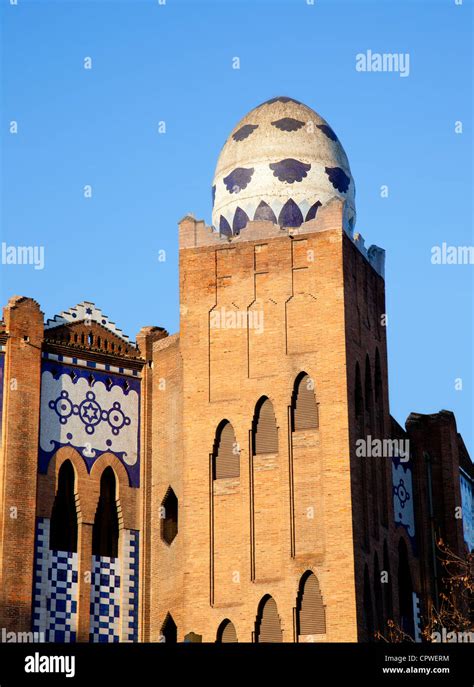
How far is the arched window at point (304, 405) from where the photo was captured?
29516 millimetres

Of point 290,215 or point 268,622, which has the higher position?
point 290,215

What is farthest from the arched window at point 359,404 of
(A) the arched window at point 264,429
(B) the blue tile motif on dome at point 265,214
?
(B) the blue tile motif on dome at point 265,214

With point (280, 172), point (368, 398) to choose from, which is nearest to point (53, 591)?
point (368, 398)

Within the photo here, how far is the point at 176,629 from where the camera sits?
29.8 m

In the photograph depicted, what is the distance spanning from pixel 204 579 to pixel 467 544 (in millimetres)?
9179

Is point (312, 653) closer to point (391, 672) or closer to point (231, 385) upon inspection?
point (391, 672)

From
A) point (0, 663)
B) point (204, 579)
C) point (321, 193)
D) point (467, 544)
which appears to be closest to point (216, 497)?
point (204, 579)

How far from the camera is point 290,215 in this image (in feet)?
103

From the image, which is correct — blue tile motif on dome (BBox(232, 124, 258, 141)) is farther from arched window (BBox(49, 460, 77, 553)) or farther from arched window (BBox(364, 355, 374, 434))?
arched window (BBox(49, 460, 77, 553))

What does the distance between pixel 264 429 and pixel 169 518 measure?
2.62m

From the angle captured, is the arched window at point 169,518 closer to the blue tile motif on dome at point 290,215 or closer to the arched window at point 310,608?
the arched window at point 310,608

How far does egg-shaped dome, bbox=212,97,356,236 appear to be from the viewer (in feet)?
103

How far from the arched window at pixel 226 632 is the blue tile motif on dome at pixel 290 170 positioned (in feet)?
28.6

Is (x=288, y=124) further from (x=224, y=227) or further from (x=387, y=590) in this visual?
(x=387, y=590)
